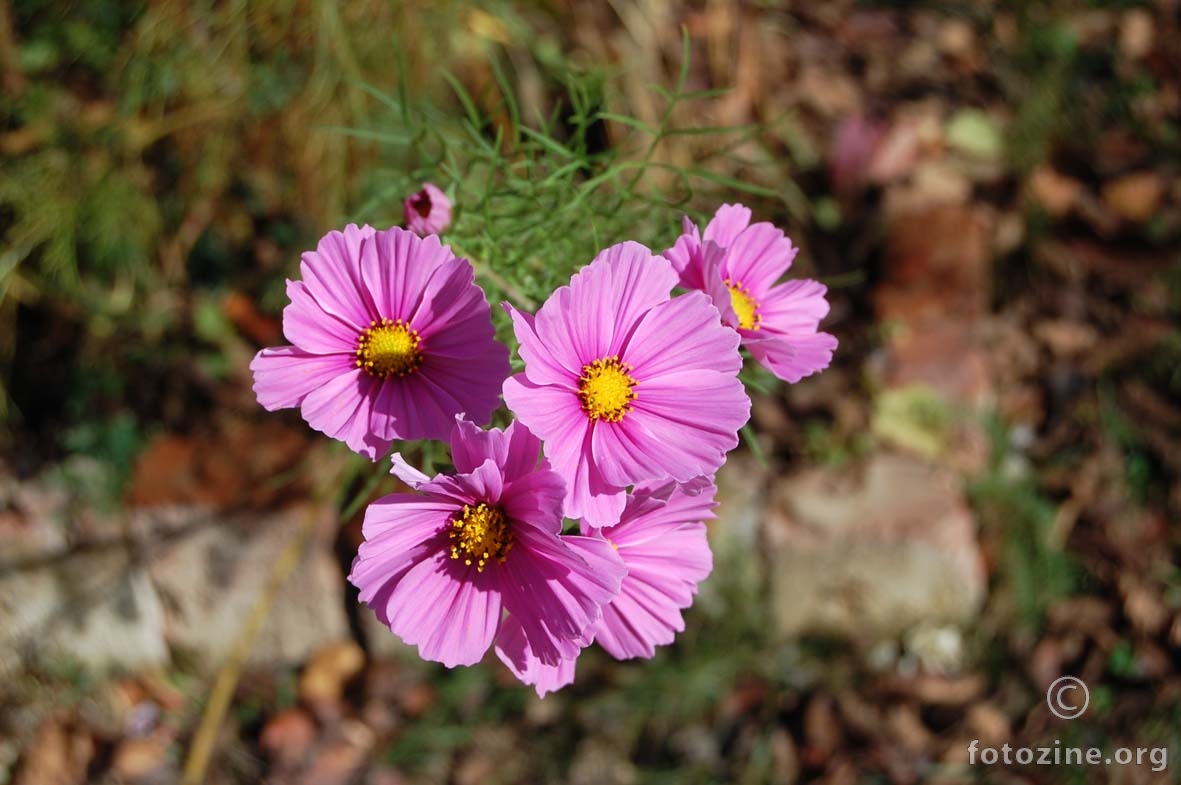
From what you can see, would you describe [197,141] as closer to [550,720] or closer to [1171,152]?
[550,720]

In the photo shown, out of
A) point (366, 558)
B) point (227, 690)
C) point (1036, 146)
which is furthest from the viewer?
point (1036, 146)

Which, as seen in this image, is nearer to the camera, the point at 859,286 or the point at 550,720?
the point at 550,720

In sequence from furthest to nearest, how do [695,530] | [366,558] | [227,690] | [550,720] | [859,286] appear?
[859,286], [550,720], [227,690], [695,530], [366,558]

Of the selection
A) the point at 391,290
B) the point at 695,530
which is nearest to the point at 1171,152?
the point at 695,530

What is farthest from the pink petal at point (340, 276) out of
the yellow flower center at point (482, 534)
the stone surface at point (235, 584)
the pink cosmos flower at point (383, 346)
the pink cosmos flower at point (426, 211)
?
the stone surface at point (235, 584)

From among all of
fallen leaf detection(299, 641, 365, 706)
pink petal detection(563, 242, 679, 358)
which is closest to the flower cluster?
pink petal detection(563, 242, 679, 358)

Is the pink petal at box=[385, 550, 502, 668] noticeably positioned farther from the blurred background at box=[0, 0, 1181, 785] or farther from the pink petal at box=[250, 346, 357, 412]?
the blurred background at box=[0, 0, 1181, 785]

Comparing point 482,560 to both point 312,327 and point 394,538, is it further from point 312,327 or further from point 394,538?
point 312,327

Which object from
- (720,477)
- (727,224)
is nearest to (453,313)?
(727,224)
